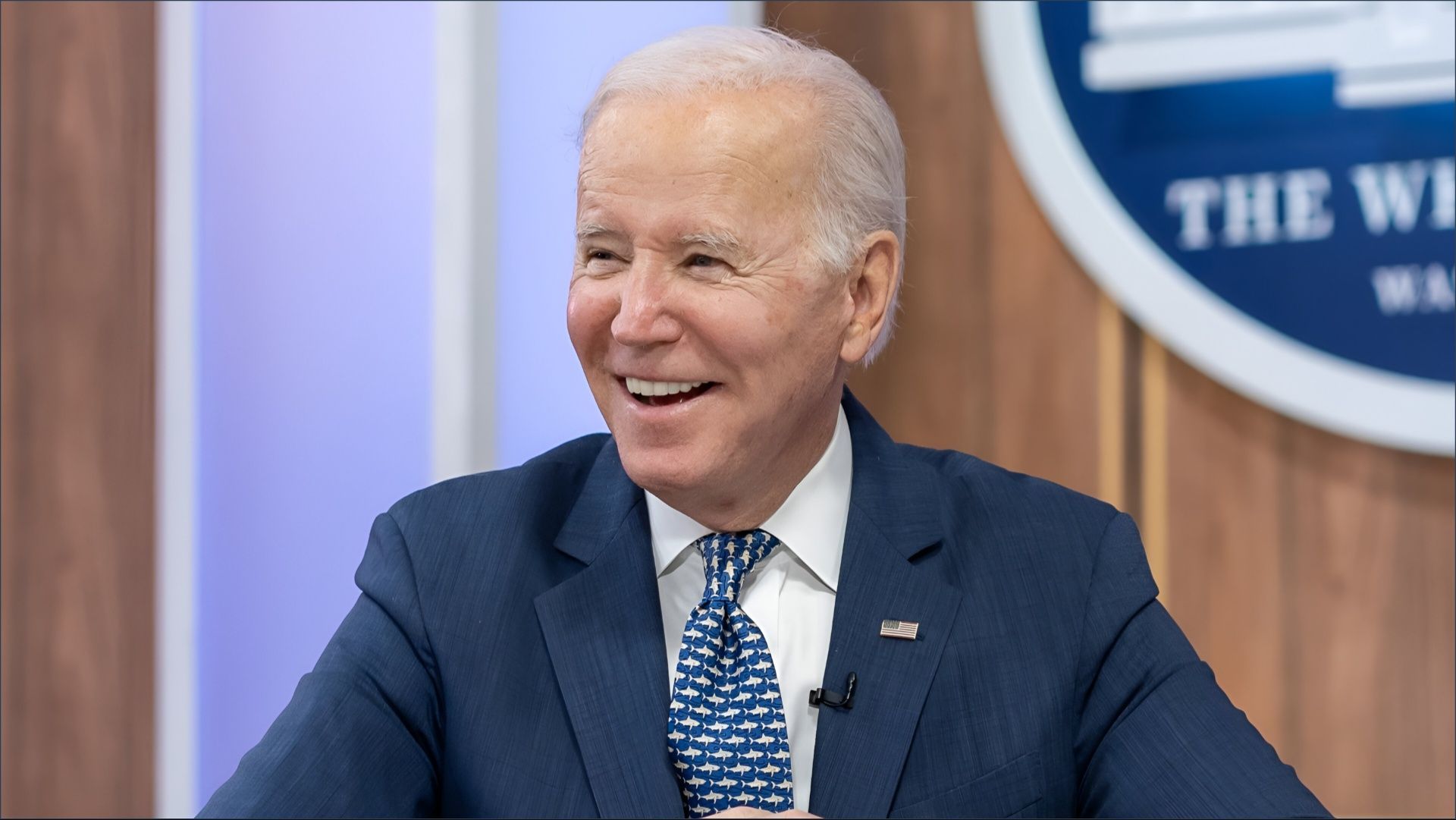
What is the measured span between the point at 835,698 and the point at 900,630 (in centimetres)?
11

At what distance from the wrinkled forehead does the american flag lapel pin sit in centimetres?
46

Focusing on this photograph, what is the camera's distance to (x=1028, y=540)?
5.31ft

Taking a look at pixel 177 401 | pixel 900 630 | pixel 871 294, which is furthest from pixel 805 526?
pixel 177 401

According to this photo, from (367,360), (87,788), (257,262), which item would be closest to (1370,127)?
(367,360)

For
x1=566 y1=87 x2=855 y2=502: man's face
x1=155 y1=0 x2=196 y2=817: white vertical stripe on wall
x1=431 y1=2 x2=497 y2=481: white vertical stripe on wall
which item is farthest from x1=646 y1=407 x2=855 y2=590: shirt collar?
x1=155 y1=0 x2=196 y2=817: white vertical stripe on wall

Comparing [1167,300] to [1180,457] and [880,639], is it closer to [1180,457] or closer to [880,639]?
[1180,457]

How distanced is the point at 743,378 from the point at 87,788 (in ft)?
6.02

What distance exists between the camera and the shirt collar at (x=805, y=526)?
158cm

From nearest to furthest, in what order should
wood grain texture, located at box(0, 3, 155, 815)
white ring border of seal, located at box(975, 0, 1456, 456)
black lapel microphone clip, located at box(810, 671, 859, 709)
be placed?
black lapel microphone clip, located at box(810, 671, 859, 709) → white ring border of seal, located at box(975, 0, 1456, 456) → wood grain texture, located at box(0, 3, 155, 815)

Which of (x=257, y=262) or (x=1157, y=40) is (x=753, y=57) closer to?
(x=1157, y=40)

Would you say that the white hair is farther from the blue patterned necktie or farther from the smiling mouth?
the blue patterned necktie

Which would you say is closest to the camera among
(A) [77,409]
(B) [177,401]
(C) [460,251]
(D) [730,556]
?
(D) [730,556]

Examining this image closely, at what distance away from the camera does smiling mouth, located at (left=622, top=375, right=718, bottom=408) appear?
1.48 meters

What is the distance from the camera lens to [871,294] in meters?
1.61
